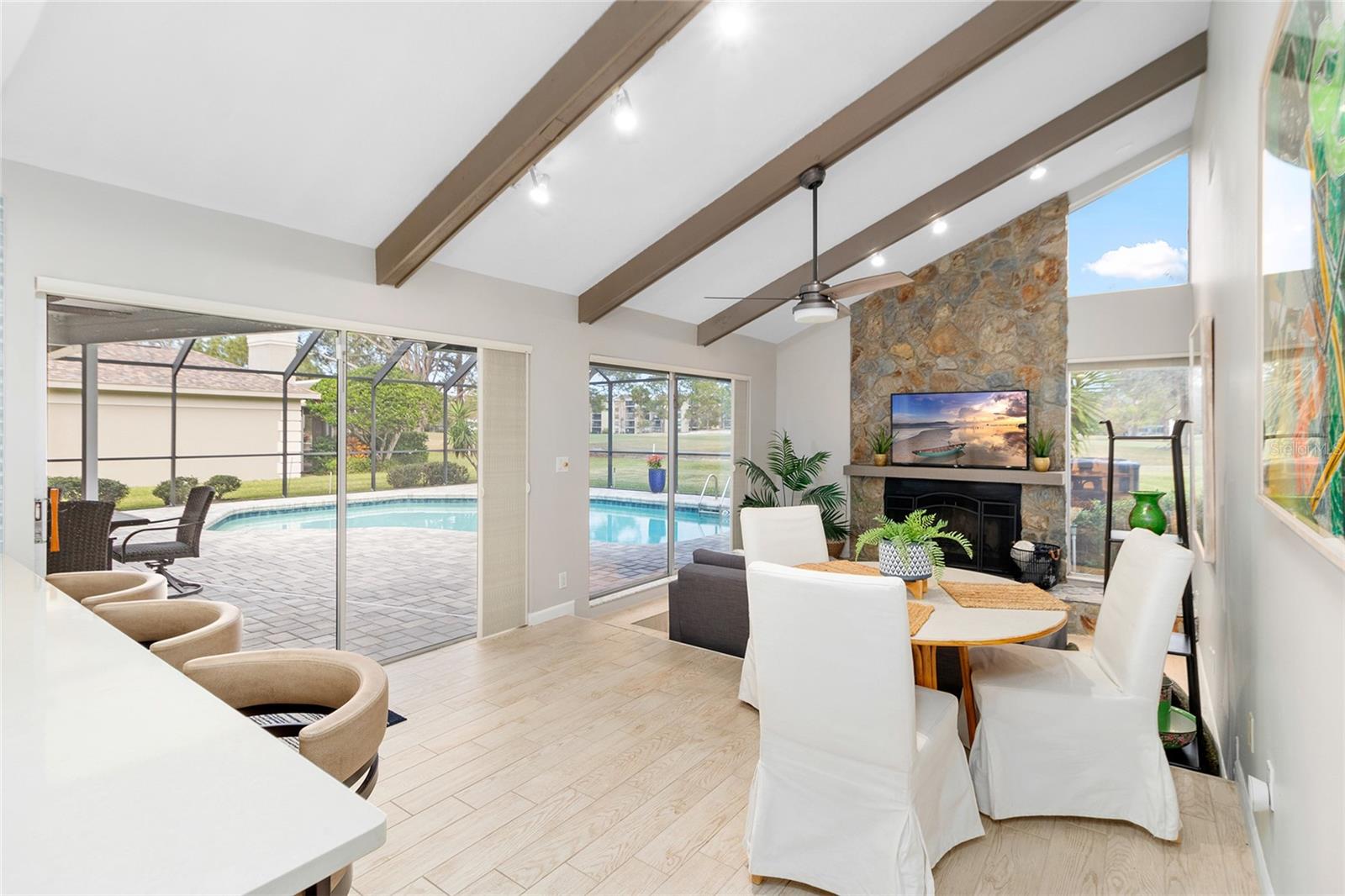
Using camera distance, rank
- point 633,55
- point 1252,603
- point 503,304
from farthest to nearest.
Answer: point 503,304
point 633,55
point 1252,603

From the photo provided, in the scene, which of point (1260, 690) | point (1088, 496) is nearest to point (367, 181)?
point (1260, 690)

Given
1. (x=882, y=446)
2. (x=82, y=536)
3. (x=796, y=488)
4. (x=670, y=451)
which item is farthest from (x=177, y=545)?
(x=882, y=446)

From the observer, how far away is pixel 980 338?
6355 mm

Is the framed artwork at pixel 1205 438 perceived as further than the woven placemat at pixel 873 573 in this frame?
Yes

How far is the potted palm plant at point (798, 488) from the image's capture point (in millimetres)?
6922

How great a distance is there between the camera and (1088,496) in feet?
19.5

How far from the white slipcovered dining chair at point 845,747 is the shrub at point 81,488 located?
2.86 meters

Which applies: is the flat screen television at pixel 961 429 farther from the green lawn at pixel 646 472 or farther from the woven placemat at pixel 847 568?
the woven placemat at pixel 847 568

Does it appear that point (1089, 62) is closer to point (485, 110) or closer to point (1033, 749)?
point (485, 110)

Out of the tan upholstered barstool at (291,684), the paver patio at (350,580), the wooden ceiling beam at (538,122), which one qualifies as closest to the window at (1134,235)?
the wooden ceiling beam at (538,122)

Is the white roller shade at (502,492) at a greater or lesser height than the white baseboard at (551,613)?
greater

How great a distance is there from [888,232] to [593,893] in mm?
4735

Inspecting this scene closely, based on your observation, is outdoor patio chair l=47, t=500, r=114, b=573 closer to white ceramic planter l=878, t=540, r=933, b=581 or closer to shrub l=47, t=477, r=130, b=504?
shrub l=47, t=477, r=130, b=504

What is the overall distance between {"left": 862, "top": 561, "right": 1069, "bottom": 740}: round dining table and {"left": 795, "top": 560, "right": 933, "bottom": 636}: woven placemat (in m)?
0.02
